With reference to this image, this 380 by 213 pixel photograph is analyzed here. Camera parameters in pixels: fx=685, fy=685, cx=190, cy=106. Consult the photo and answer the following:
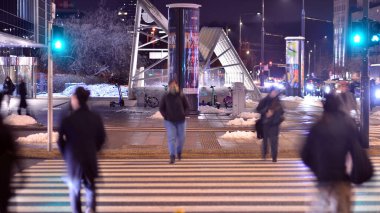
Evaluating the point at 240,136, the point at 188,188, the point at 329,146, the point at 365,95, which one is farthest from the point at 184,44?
the point at 329,146

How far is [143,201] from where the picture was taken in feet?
34.3

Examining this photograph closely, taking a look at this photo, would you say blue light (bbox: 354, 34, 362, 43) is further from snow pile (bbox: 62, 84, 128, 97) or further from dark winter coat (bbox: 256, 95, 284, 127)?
snow pile (bbox: 62, 84, 128, 97)

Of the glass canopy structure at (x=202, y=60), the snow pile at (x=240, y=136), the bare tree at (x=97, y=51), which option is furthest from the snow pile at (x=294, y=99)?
the snow pile at (x=240, y=136)

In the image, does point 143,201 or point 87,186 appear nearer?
point 87,186

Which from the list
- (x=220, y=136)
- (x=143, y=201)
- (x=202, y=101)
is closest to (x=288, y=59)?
(x=202, y=101)

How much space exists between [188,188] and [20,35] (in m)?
45.7

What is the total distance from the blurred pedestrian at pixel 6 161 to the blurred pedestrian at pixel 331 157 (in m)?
3.19

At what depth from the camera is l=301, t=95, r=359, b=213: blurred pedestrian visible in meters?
7.15

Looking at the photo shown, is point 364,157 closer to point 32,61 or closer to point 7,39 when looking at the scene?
point 7,39

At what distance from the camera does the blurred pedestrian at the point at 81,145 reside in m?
8.47

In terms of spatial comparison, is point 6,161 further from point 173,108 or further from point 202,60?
point 202,60

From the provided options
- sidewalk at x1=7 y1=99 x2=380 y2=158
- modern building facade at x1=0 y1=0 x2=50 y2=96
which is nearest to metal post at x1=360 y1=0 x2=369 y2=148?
sidewalk at x1=7 y1=99 x2=380 y2=158

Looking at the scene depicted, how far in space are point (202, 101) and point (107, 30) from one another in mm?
41241

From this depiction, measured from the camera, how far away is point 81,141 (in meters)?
8.51
